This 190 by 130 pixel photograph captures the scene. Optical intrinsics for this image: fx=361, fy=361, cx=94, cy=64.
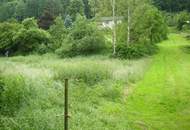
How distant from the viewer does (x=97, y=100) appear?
50.2ft

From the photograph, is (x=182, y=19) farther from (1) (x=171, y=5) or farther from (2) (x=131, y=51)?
(2) (x=131, y=51)

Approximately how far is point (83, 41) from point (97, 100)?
1943 cm

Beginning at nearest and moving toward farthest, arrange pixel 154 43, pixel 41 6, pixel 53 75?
1. pixel 53 75
2. pixel 154 43
3. pixel 41 6

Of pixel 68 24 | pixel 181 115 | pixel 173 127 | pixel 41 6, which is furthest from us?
pixel 41 6

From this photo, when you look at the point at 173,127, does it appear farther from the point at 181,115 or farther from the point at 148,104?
the point at 148,104

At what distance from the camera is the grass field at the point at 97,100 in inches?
458

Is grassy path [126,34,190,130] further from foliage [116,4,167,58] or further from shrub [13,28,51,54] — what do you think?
shrub [13,28,51,54]

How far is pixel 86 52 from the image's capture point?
1375 inches

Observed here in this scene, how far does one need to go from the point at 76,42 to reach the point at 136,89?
1665cm

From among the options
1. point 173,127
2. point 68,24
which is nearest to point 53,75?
point 173,127

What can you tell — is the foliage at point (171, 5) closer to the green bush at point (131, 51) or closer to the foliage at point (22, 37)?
the foliage at point (22, 37)

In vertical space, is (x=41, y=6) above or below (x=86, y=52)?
above

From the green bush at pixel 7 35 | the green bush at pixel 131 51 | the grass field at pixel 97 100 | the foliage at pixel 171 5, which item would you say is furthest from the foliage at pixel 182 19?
the grass field at pixel 97 100

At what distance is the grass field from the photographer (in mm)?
11625
